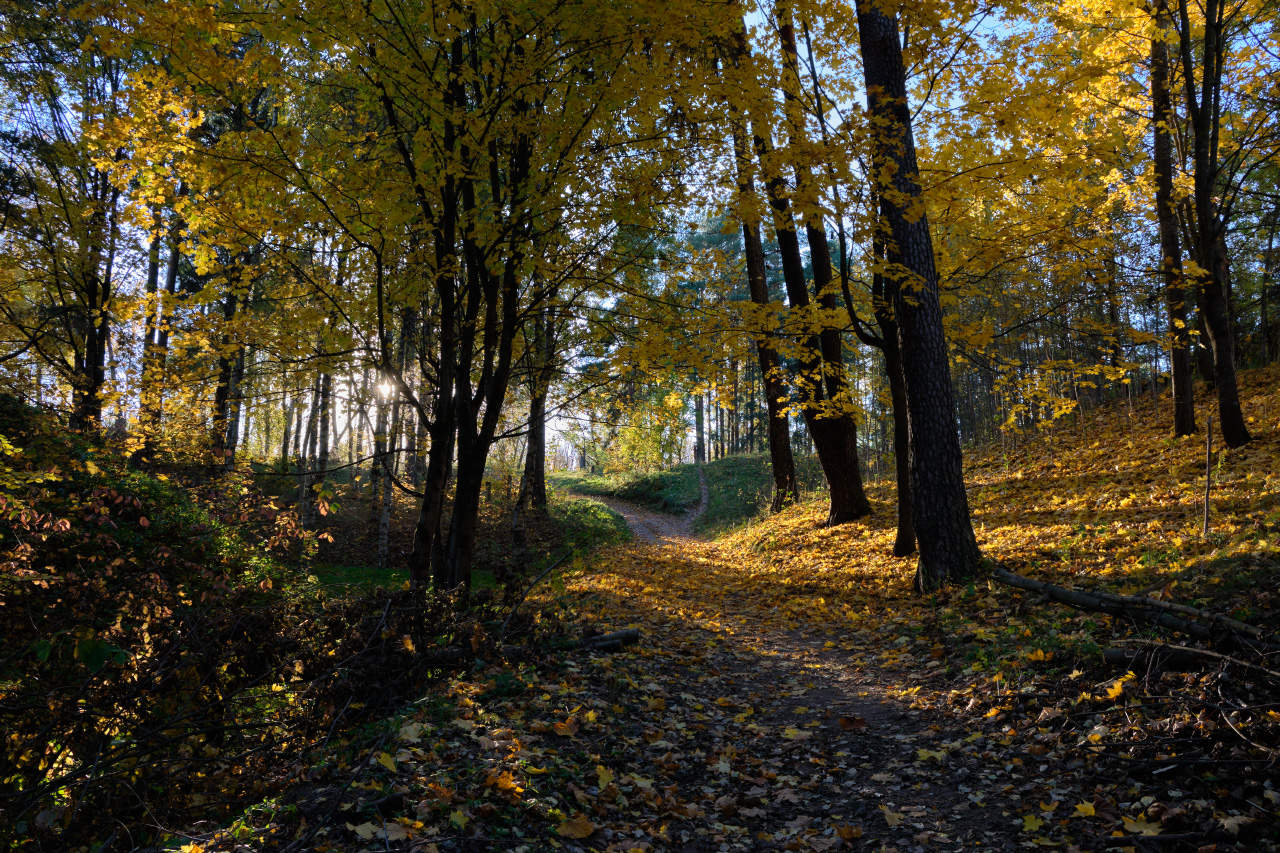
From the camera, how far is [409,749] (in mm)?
3393

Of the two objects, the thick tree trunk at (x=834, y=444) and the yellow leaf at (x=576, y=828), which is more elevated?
the thick tree trunk at (x=834, y=444)

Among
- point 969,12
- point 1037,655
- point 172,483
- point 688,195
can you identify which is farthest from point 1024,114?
point 172,483

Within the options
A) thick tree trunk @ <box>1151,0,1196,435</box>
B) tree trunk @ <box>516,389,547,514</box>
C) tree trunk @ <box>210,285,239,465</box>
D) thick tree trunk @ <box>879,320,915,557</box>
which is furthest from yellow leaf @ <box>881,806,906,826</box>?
tree trunk @ <box>516,389,547,514</box>

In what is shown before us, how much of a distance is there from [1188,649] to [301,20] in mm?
6988

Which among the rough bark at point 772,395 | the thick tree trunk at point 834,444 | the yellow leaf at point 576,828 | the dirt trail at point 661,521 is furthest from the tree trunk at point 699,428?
the yellow leaf at point 576,828

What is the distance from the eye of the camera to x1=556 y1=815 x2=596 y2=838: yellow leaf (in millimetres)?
2867

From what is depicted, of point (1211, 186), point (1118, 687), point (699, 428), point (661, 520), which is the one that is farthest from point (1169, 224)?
point (699, 428)

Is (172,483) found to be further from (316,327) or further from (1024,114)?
(1024,114)

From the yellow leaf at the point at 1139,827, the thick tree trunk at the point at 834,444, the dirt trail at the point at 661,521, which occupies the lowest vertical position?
the dirt trail at the point at 661,521

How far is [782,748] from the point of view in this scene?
4.12 m

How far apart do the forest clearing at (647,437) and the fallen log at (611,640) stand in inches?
1.5

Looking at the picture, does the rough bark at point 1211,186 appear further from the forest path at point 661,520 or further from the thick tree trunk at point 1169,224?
the forest path at point 661,520

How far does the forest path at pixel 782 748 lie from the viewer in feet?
10.1

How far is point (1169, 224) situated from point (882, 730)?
11.7 m
